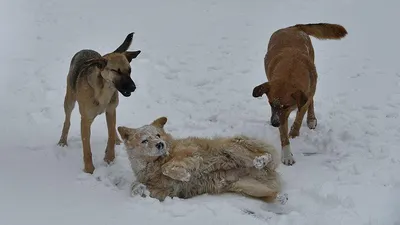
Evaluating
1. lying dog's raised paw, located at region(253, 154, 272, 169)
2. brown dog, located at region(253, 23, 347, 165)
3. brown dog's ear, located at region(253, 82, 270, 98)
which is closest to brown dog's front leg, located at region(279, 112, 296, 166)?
brown dog, located at region(253, 23, 347, 165)

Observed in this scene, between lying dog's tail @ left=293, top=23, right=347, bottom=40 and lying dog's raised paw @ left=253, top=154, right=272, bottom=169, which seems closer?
lying dog's raised paw @ left=253, top=154, right=272, bottom=169

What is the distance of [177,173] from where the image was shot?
5.52m

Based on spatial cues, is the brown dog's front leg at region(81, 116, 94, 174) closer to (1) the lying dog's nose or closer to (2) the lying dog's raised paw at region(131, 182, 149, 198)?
(2) the lying dog's raised paw at region(131, 182, 149, 198)

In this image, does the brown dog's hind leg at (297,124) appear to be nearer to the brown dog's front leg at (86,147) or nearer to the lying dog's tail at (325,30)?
the lying dog's tail at (325,30)

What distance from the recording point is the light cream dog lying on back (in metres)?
5.57

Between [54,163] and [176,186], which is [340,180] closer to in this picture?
[176,186]

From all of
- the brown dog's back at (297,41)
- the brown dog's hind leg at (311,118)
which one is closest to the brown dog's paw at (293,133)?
the brown dog's hind leg at (311,118)

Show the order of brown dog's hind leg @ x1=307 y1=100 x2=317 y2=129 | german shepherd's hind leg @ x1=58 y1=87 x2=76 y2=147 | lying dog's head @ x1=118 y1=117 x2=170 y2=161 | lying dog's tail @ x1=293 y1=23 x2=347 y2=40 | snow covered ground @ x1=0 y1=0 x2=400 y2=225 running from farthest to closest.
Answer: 1. lying dog's tail @ x1=293 y1=23 x2=347 y2=40
2. brown dog's hind leg @ x1=307 y1=100 x2=317 y2=129
3. german shepherd's hind leg @ x1=58 y1=87 x2=76 y2=147
4. lying dog's head @ x1=118 y1=117 x2=170 y2=161
5. snow covered ground @ x1=0 y1=0 x2=400 y2=225

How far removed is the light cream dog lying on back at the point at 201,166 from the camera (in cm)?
557

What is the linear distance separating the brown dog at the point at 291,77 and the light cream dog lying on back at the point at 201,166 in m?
0.48

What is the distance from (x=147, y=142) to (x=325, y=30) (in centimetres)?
335

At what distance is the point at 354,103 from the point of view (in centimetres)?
754

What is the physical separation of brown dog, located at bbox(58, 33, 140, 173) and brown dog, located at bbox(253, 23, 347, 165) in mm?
1525

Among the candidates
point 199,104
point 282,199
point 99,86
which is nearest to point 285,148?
point 282,199
